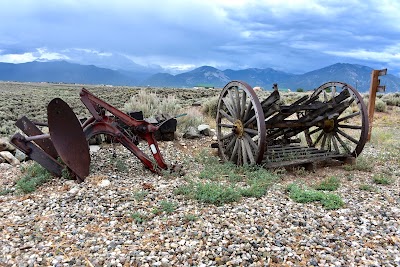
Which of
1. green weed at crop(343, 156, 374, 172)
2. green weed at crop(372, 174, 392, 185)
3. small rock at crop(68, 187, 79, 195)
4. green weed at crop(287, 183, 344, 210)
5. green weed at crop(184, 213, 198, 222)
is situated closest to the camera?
green weed at crop(184, 213, 198, 222)

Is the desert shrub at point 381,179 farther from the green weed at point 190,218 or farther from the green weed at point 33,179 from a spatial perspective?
the green weed at point 33,179

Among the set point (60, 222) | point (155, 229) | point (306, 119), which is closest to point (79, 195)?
point (60, 222)

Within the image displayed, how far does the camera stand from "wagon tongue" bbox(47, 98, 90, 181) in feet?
17.7

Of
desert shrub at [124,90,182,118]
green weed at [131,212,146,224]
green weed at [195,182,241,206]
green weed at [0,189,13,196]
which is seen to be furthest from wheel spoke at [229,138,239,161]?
desert shrub at [124,90,182,118]

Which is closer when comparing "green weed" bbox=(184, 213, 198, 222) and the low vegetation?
"green weed" bbox=(184, 213, 198, 222)

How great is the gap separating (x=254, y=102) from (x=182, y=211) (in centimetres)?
260

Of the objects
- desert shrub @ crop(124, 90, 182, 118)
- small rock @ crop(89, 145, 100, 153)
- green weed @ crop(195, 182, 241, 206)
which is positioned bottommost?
green weed @ crop(195, 182, 241, 206)

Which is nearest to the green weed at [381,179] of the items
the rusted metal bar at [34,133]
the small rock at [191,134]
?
the small rock at [191,134]

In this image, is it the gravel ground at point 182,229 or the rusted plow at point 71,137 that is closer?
the gravel ground at point 182,229

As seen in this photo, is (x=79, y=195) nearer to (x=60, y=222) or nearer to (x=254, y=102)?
(x=60, y=222)

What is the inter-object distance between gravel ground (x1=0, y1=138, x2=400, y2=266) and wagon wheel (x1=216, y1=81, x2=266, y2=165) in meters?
1.06

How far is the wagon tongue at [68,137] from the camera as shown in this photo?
541 cm

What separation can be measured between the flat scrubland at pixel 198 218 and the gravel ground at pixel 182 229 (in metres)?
0.01

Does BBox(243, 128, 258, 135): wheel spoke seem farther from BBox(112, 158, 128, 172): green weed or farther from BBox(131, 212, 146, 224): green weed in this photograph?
BBox(131, 212, 146, 224): green weed
